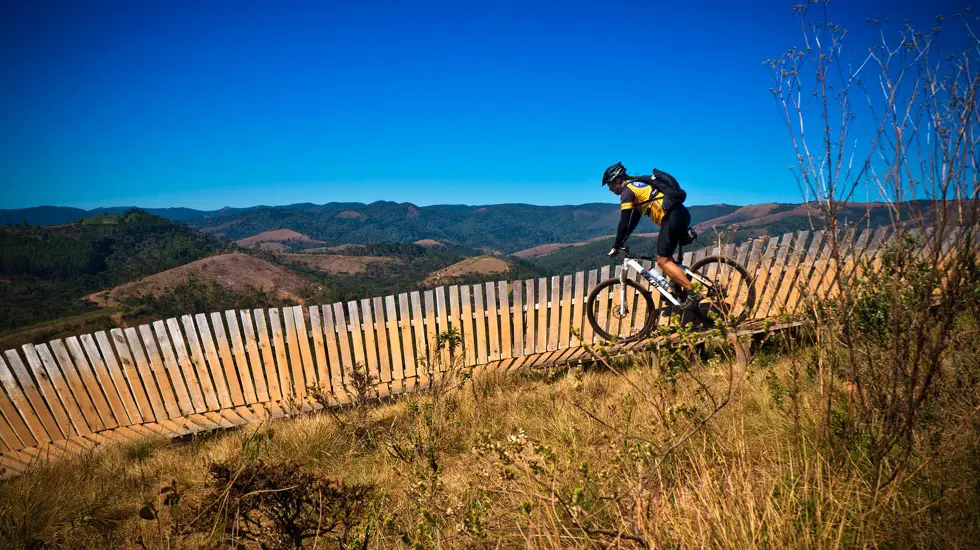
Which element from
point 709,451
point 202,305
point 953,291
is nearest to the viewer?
point 953,291

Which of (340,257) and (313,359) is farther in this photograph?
(340,257)

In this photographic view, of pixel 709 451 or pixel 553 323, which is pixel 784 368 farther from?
pixel 553 323

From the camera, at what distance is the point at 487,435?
7.28 feet

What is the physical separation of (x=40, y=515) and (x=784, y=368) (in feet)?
21.0

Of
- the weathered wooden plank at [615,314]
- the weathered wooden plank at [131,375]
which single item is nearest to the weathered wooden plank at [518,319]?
the weathered wooden plank at [615,314]

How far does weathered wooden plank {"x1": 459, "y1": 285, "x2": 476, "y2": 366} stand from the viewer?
658 cm

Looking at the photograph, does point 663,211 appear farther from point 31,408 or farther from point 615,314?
point 31,408

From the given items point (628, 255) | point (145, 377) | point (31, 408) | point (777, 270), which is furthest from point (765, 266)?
point (31, 408)

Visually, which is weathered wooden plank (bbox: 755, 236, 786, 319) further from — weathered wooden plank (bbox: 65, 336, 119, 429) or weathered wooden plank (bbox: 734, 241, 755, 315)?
weathered wooden plank (bbox: 65, 336, 119, 429)

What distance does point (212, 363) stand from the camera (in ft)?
20.1

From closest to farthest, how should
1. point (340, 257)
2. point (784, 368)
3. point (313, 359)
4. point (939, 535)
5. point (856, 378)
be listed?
point (939, 535) < point (856, 378) < point (784, 368) < point (313, 359) < point (340, 257)

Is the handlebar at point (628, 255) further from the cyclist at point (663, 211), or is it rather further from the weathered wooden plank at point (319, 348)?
the weathered wooden plank at point (319, 348)

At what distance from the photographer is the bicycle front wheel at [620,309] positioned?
21.4 ft

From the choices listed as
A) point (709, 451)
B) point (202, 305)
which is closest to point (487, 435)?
point (709, 451)
